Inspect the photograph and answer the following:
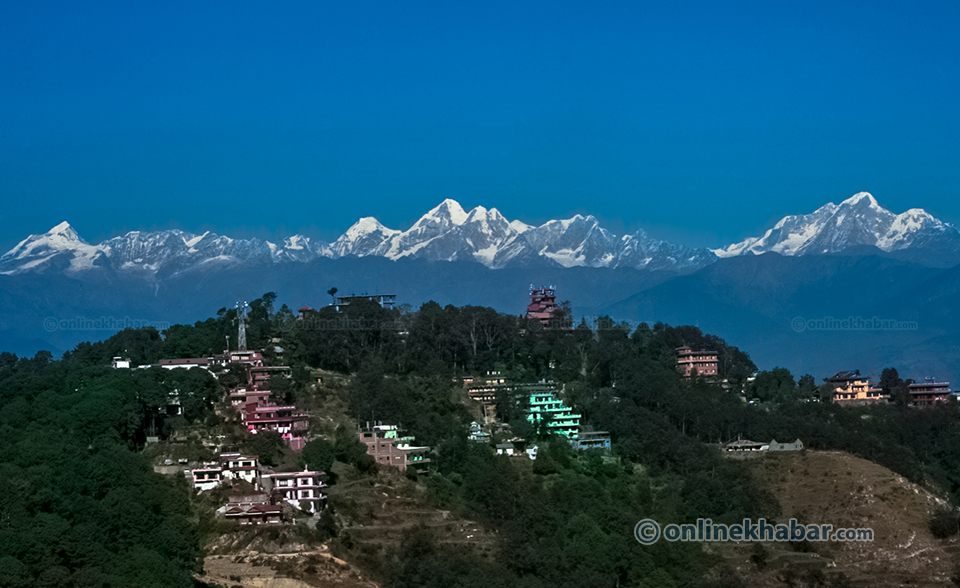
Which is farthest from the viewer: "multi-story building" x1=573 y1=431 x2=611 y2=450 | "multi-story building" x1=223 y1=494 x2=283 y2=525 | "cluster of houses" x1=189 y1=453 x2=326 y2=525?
"multi-story building" x1=573 y1=431 x2=611 y2=450

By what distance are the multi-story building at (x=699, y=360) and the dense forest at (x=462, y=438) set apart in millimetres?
695

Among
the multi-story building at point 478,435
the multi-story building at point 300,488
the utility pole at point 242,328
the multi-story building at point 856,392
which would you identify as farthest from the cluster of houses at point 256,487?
the multi-story building at point 856,392

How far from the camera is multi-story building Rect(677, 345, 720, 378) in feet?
157

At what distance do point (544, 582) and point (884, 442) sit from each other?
17.7 m

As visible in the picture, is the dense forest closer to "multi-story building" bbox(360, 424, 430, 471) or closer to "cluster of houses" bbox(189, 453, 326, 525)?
"multi-story building" bbox(360, 424, 430, 471)

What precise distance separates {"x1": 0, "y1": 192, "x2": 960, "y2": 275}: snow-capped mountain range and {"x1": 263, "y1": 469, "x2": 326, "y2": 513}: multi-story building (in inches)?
2715

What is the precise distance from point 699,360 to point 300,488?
22.4 metres

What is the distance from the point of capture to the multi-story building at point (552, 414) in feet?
131

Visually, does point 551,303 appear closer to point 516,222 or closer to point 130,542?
point 130,542

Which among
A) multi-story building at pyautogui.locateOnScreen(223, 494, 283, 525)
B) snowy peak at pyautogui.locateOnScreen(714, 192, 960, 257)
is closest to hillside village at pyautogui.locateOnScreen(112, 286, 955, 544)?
multi-story building at pyautogui.locateOnScreen(223, 494, 283, 525)

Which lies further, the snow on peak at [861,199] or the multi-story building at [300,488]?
the snow on peak at [861,199]

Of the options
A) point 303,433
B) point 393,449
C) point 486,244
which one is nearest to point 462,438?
point 393,449

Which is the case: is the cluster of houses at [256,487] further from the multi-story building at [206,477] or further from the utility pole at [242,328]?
the utility pole at [242,328]

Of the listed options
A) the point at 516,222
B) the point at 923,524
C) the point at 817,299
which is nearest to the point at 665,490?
the point at 923,524
